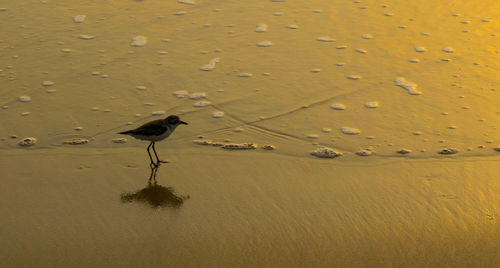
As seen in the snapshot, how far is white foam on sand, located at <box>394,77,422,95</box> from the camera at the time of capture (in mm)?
7223

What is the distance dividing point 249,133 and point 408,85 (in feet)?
7.65

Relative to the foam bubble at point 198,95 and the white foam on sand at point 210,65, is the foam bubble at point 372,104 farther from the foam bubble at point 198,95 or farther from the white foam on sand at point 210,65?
the white foam on sand at point 210,65

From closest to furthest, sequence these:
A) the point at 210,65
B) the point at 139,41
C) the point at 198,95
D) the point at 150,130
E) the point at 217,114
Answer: the point at 150,130 < the point at 217,114 < the point at 198,95 < the point at 210,65 < the point at 139,41

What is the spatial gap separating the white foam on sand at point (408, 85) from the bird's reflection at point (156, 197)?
348 cm

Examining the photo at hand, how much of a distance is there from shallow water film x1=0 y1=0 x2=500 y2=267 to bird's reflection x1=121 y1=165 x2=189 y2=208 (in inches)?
0.7

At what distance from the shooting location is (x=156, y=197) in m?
5.10

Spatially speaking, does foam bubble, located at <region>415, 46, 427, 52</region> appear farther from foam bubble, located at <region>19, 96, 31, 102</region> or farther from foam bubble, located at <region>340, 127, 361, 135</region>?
foam bubble, located at <region>19, 96, 31, 102</region>

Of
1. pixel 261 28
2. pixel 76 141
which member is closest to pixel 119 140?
pixel 76 141

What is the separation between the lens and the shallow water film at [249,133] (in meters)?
4.39

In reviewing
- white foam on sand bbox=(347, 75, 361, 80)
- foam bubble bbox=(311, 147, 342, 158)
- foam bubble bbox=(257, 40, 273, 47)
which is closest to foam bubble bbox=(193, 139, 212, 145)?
foam bubble bbox=(311, 147, 342, 158)

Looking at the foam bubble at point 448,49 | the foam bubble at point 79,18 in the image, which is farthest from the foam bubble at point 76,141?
the foam bubble at point 448,49

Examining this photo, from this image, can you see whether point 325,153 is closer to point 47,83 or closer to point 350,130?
point 350,130

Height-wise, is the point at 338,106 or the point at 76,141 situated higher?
the point at 338,106

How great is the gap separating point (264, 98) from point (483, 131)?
8.11 ft
